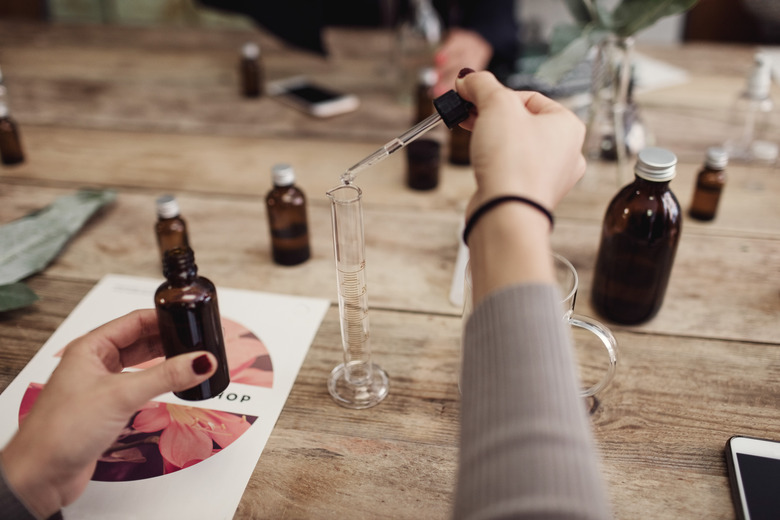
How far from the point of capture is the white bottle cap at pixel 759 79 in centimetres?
118

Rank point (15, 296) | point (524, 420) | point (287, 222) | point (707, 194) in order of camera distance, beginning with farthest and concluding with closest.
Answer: point (707, 194), point (287, 222), point (15, 296), point (524, 420)

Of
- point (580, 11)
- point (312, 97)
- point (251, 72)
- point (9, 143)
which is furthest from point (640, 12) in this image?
point (9, 143)

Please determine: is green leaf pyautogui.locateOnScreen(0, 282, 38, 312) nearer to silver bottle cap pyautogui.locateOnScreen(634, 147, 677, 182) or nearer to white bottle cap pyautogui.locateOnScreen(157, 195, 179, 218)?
white bottle cap pyautogui.locateOnScreen(157, 195, 179, 218)

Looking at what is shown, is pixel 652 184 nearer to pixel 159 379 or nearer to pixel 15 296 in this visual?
pixel 159 379

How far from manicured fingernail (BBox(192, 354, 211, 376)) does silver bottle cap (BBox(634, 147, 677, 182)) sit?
560 millimetres

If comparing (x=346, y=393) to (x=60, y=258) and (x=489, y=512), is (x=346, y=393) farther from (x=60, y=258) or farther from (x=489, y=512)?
(x=60, y=258)

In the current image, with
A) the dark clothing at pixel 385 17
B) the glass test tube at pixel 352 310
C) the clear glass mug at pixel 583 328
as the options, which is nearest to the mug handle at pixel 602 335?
the clear glass mug at pixel 583 328

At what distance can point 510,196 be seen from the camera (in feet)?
1.74

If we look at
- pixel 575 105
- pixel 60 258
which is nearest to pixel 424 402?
pixel 60 258

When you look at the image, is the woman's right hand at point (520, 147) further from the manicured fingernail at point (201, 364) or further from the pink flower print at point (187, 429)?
the pink flower print at point (187, 429)

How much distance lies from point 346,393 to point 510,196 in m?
0.36

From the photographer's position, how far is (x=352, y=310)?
755mm

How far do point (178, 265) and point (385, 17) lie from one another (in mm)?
1862

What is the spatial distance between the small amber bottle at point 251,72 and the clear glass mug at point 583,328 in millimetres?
1016
